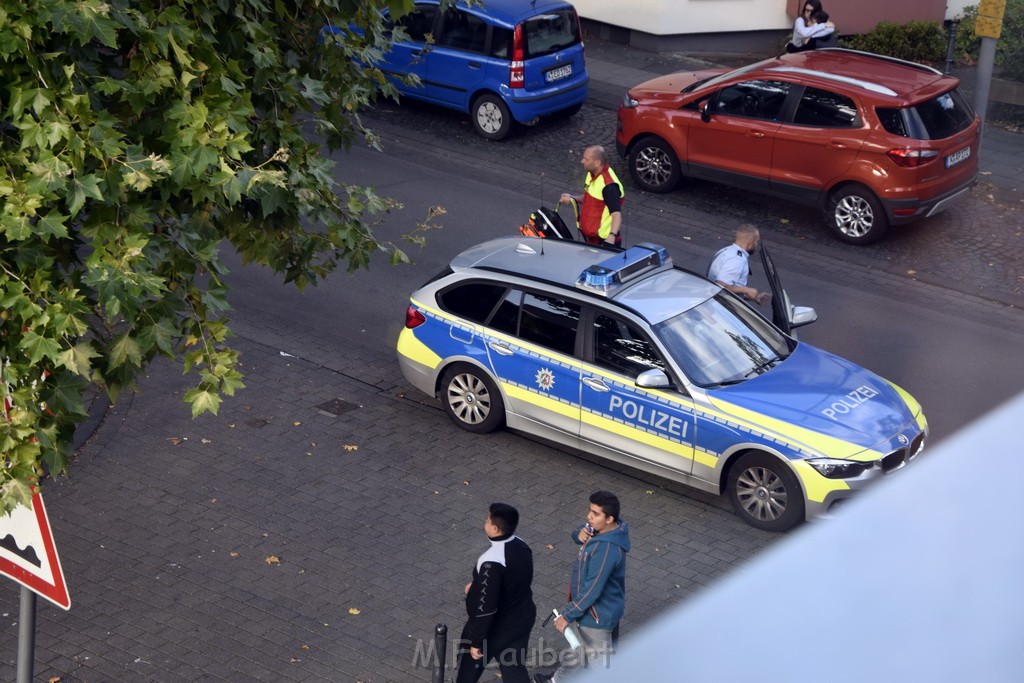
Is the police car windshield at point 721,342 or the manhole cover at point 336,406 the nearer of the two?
the police car windshield at point 721,342

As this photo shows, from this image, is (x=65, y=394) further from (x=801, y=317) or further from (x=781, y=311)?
(x=801, y=317)

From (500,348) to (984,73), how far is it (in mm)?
9982

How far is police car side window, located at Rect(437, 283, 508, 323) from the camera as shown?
966cm

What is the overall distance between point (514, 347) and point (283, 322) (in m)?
3.49

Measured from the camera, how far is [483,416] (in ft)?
32.5

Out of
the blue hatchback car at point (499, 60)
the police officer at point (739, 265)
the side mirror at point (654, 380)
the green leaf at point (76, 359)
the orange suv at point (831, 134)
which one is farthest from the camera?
the blue hatchback car at point (499, 60)

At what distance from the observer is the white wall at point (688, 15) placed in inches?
848

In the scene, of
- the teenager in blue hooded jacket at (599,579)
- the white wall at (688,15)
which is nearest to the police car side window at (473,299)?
the teenager in blue hooded jacket at (599,579)

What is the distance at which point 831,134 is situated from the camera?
14.0 metres

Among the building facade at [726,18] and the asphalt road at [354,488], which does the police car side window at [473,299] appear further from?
the building facade at [726,18]

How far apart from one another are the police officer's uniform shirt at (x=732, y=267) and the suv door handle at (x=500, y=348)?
2016 mm

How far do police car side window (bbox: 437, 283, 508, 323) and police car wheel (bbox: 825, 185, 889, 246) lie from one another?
6.13m

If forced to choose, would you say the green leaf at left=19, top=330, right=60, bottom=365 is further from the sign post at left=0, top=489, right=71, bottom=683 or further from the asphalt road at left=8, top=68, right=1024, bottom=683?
the asphalt road at left=8, top=68, right=1024, bottom=683

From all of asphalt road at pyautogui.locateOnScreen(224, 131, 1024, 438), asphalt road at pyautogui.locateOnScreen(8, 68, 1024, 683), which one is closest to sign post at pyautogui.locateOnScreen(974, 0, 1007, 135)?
asphalt road at pyautogui.locateOnScreen(8, 68, 1024, 683)
